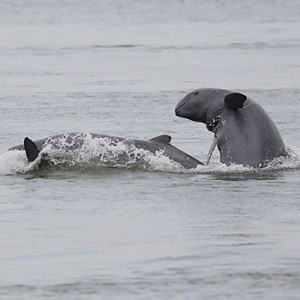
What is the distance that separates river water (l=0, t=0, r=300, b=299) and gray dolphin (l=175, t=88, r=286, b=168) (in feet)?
0.72

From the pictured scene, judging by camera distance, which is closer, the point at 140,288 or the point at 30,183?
the point at 140,288

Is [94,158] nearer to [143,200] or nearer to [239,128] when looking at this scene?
[239,128]

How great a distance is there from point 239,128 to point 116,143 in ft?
5.11

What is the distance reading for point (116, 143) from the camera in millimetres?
17141

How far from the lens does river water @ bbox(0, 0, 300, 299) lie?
11.4m

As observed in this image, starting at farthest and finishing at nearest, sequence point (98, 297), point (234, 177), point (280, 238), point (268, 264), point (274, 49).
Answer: point (274, 49)
point (234, 177)
point (280, 238)
point (268, 264)
point (98, 297)

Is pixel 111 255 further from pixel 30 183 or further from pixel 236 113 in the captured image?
pixel 236 113

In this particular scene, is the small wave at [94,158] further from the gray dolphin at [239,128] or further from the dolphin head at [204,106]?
the dolphin head at [204,106]

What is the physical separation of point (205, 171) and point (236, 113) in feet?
3.07

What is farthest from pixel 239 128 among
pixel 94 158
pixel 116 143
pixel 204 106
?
pixel 94 158

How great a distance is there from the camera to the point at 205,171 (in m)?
16.5

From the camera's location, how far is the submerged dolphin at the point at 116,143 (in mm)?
16797

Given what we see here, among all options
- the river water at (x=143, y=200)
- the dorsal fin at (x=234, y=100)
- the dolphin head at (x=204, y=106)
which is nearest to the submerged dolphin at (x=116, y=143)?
the river water at (x=143, y=200)

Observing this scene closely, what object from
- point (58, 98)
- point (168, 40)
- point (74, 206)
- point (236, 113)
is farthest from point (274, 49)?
point (74, 206)
